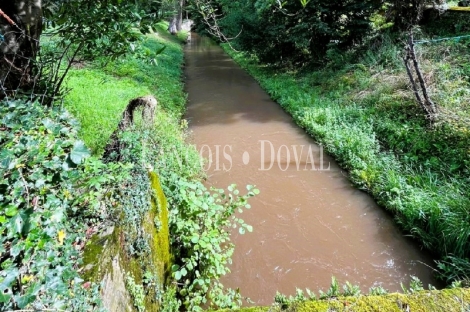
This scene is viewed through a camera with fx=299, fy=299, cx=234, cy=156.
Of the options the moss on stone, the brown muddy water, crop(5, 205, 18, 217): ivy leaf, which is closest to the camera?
crop(5, 205, 18, 217): ivy leaf

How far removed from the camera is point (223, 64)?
16.9 metres

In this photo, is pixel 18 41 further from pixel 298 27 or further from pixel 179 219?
pixel 298 27

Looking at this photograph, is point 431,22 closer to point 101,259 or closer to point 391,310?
point 391,310

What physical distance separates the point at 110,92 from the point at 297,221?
5.76 meters

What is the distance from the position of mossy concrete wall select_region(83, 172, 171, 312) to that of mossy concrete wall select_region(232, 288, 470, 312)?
2.61 feet

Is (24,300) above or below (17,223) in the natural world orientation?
below

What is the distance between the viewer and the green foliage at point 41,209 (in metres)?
1.04

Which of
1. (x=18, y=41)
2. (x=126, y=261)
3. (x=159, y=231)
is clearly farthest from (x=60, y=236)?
(x=18, y=41)

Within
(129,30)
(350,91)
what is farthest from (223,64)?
(129,30)

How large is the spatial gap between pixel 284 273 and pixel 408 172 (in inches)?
115

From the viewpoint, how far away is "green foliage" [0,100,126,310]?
104 cm

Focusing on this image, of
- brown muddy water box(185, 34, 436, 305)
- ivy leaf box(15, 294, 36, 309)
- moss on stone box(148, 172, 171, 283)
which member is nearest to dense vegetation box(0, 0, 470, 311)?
ivy leaf box(15, 294, 36, 309)

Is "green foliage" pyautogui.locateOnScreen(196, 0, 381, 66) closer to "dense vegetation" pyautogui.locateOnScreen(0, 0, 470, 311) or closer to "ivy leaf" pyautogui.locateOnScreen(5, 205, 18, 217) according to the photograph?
"dense vegetation" pyautogui.locateOnScreen(0, 0, 470, 311)

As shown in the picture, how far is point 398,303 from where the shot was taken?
1.74 meters
